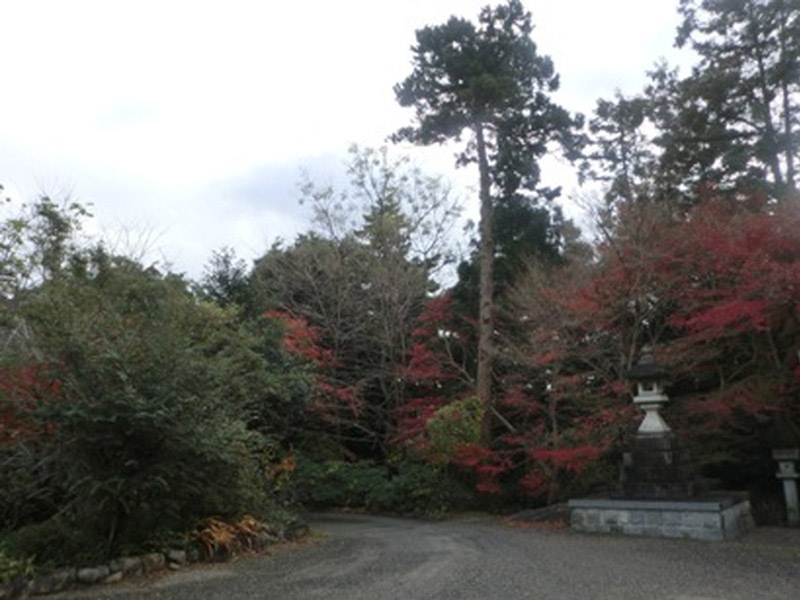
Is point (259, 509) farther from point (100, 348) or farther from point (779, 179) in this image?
point (779, 179)

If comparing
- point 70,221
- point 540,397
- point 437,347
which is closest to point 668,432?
point 540,397

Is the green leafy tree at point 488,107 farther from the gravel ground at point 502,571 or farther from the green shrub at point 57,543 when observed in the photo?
the green shrub at point 57,543

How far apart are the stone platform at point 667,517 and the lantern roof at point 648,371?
6.74ft

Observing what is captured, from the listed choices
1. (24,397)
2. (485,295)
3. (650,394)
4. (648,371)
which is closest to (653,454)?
(650,394)

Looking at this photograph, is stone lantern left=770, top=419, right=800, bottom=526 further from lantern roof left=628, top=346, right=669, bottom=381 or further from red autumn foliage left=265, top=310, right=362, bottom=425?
red autumn foliage left=265, top=310, right=362, bottom=425

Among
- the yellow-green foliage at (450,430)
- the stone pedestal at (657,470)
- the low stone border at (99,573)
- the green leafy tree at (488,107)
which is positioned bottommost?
the low stone border at (99,573)

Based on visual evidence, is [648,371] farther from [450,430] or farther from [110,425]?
[110,425]

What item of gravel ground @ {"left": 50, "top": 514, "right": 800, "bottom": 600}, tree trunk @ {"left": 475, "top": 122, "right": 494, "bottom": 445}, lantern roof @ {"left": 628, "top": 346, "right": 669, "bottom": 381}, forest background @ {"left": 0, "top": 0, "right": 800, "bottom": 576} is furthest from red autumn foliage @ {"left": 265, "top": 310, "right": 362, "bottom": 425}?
lantern roof @ {"left": 628, "top": 346, "right": 669, "bottom": 381}

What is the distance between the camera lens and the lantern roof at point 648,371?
420 inches

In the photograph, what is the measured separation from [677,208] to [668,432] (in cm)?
601

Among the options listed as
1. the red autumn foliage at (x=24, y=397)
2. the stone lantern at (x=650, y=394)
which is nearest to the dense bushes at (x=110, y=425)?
the red autumn foliage at (x=24, y=397)

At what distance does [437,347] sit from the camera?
1727 centimetres

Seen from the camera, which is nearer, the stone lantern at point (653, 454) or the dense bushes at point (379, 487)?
the stone lantern at point (653, 454)

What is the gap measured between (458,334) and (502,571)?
10.5 meters
